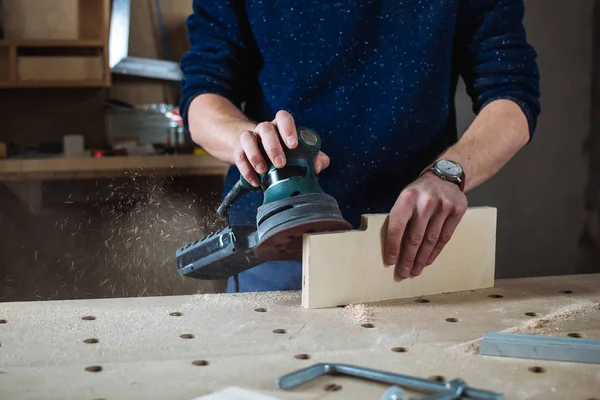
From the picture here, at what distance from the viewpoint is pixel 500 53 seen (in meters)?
1.79

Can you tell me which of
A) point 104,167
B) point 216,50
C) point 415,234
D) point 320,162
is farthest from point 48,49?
point 415,234

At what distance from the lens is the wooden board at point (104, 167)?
3322 mm

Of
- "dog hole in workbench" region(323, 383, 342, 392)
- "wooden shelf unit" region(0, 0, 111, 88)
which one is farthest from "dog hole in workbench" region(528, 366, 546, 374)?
"wooden shelf unit" region(0, 0, 111, 88)

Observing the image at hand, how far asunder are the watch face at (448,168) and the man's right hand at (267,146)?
0.94 feet

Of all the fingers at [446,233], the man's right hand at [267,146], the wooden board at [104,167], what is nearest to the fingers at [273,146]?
the man's right hand at [267,146]

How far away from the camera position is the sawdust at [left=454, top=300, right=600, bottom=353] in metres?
1.11

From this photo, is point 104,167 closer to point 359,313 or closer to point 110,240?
point 110,240

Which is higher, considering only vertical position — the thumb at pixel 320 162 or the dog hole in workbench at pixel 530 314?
the thumb at pixel 320 162

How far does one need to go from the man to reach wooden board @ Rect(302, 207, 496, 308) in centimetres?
18

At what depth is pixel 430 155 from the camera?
5.98 ft

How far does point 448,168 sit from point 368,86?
34cm

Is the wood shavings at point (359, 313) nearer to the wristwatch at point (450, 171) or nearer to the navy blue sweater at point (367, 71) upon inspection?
the wristwatch at point (450, 171)

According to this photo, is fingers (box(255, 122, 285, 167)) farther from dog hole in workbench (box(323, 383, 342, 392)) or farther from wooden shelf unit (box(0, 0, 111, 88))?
wooden shelf unit (box(0, 0, 111, 88))

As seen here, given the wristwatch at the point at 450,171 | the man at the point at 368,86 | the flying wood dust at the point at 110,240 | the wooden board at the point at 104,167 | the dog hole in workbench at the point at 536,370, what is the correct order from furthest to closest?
the flying wood dust at the point at 110,240 < the wooden board at the point at 104,167 < the man at the point at 368,86 < the wristwatch at the point at 450,171 < the dog hole in workbench at the point at 536,370
